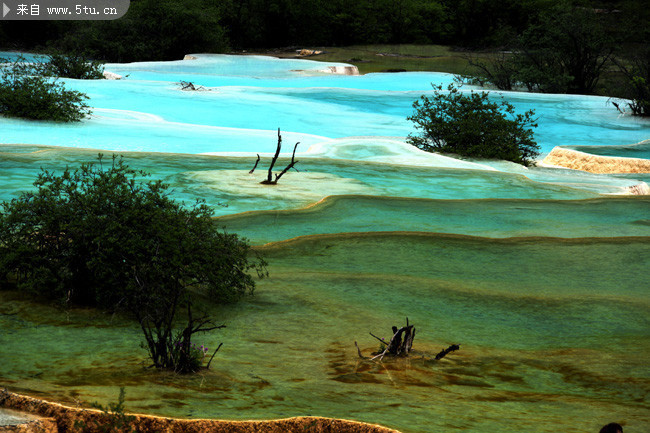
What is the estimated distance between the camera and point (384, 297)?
16.2 feet

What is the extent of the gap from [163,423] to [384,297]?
2.54 metres

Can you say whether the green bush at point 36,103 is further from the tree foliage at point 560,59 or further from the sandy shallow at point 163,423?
the tree foliage at point 560,59

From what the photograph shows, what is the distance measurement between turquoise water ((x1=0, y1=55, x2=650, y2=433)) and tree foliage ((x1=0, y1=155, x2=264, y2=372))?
0.47 ft

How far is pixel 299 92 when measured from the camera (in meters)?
20.3

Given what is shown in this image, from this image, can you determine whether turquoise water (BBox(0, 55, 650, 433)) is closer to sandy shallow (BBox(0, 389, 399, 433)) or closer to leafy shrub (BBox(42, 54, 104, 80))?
sandy shallow (BBox(0, 389, 399, 433))

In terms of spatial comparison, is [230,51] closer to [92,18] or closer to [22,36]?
[92,18]

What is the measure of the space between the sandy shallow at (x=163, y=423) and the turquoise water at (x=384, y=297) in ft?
0.28

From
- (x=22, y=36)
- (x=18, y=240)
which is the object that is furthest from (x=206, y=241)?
(x=22, y=36)

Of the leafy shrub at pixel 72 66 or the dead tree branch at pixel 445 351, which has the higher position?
the leafy shrub at pixel 72 66

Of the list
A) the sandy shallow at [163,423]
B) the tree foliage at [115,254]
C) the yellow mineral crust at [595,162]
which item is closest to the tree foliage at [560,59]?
the yellow mineral crust at [595,162]

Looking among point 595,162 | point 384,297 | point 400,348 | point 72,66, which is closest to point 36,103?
point 72,66

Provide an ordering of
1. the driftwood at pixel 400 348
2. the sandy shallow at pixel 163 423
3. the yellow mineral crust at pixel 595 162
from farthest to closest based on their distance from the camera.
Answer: the yellow mineral crust at pixel 595 162
the driftwood at pixel 400 348
the sandy shallow at pixel 163 423

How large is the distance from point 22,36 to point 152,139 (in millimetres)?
25650

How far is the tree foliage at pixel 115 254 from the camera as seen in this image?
14.0ft
